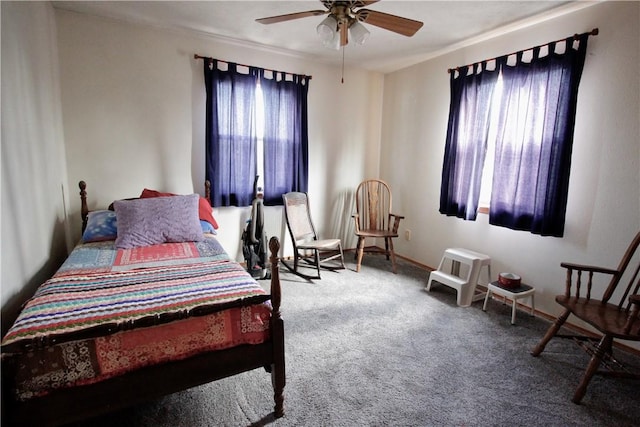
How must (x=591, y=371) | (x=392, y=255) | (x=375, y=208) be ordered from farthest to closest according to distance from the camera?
(x=375, y=208), (x=392, y=255), (x=591, y=371)

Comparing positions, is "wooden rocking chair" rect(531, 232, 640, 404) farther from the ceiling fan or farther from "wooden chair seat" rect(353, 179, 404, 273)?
"wooden chair seat" rect(353, 179, 404, 273)

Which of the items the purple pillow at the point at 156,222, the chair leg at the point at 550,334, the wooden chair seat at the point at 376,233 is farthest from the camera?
the wooden chair seat at the point at 376,233

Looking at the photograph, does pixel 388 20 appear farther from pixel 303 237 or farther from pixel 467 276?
pixel 303 237

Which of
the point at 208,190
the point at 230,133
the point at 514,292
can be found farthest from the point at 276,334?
the point at 230,133

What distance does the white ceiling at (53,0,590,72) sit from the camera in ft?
8.10

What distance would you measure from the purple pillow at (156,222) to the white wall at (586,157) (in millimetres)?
2669

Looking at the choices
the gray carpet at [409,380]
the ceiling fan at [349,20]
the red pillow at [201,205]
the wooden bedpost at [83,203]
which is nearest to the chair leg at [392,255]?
the gray carpet at [409,380]

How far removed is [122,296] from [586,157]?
3213 mm

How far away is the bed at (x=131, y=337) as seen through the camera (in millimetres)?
1176

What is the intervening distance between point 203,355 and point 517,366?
193 cm

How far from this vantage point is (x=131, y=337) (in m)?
1.31

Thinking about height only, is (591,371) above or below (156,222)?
below

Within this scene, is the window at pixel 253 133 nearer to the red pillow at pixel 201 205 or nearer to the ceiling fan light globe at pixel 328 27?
the red pillow at pixel 201 205

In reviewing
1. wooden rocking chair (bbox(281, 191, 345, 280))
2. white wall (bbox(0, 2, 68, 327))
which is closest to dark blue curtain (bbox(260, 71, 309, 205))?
wooden rocking chair (bbox(281, 191, 345, 280))
